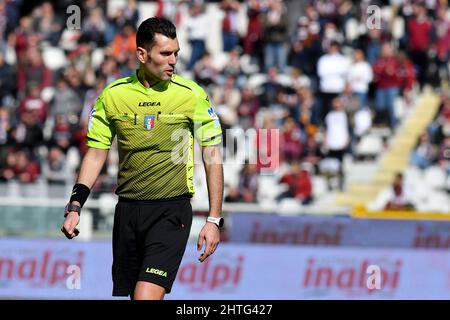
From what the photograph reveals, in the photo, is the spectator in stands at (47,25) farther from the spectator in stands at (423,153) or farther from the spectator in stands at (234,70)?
the spectator in stands at (423,153)

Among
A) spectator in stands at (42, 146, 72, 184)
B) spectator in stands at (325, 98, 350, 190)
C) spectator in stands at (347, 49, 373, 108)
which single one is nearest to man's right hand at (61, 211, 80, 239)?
spectator in stands at (42, 146, 72, 184)

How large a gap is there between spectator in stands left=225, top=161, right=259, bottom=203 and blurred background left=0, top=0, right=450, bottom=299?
2 cm

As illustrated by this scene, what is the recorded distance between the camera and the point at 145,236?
25.9 ft

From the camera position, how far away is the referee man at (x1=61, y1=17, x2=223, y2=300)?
25.6 feet

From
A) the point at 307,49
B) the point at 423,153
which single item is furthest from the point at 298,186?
the point at 307,49

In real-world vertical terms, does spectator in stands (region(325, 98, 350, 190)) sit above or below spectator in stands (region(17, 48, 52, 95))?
below

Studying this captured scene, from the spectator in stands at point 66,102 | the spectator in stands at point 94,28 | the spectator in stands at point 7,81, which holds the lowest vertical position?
the spectator in stands at point 66,102

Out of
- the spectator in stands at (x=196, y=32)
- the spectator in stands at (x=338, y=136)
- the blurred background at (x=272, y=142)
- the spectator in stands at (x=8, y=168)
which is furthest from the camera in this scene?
the spectator in stands at (x=196, y=32)

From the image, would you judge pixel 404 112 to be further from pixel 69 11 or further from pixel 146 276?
pixel 146 276

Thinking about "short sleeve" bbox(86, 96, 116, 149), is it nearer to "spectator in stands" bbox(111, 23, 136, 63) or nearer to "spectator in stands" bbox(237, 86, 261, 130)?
"spectator in stands" bbox(237, 86, 261, 130)

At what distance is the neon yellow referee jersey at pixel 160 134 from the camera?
25.8ft

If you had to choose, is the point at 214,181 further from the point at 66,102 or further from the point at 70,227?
the point at 66,102

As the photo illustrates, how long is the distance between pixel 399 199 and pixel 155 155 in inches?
476

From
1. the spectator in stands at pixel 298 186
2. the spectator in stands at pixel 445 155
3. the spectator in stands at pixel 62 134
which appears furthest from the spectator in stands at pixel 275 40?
the spectator in stands at pixel 62 134
